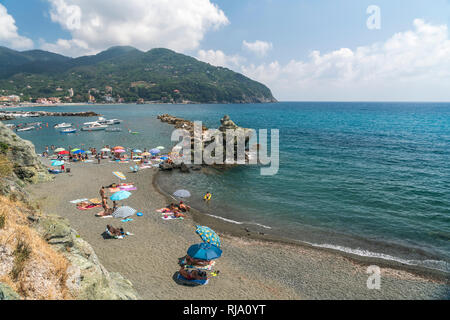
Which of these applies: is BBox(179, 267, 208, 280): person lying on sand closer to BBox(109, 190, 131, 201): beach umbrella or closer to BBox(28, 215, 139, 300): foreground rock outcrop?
BBox(28, 215, 139, 300): foreground rock outcrop

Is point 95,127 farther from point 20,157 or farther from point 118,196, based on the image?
point 118,196

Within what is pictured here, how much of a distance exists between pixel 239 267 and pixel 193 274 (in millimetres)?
3065

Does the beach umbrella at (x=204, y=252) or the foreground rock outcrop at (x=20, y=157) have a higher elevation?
the foreground rock outcrop at (x=20, y=157)

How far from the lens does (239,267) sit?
13828 millimetres

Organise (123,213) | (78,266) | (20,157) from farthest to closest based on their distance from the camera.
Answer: (20,157)
(123,213)
(78,266)

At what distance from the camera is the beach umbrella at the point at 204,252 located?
12273mm

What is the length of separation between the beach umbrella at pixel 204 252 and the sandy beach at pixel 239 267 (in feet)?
4.23

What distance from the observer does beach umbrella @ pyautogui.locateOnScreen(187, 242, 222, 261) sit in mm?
12273

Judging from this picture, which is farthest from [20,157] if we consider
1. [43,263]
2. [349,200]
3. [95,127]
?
[95,127]

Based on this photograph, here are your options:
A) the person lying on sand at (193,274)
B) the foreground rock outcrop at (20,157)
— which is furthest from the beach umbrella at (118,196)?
the foreground rock outcrop at (20,157)

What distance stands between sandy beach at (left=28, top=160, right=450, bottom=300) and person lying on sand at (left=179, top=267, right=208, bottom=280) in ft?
1.51

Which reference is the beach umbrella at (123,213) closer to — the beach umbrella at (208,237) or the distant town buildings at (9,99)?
the beach umbrella at (208,237)

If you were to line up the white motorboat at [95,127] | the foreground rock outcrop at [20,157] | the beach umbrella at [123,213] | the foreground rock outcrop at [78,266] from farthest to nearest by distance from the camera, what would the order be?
1. the white motorboat at [95,127]
2. the foreground rock outcrop at [20,157]
3. the beach umbrella at [123,213]
4. the foreground rock outcrop at [78,266]
